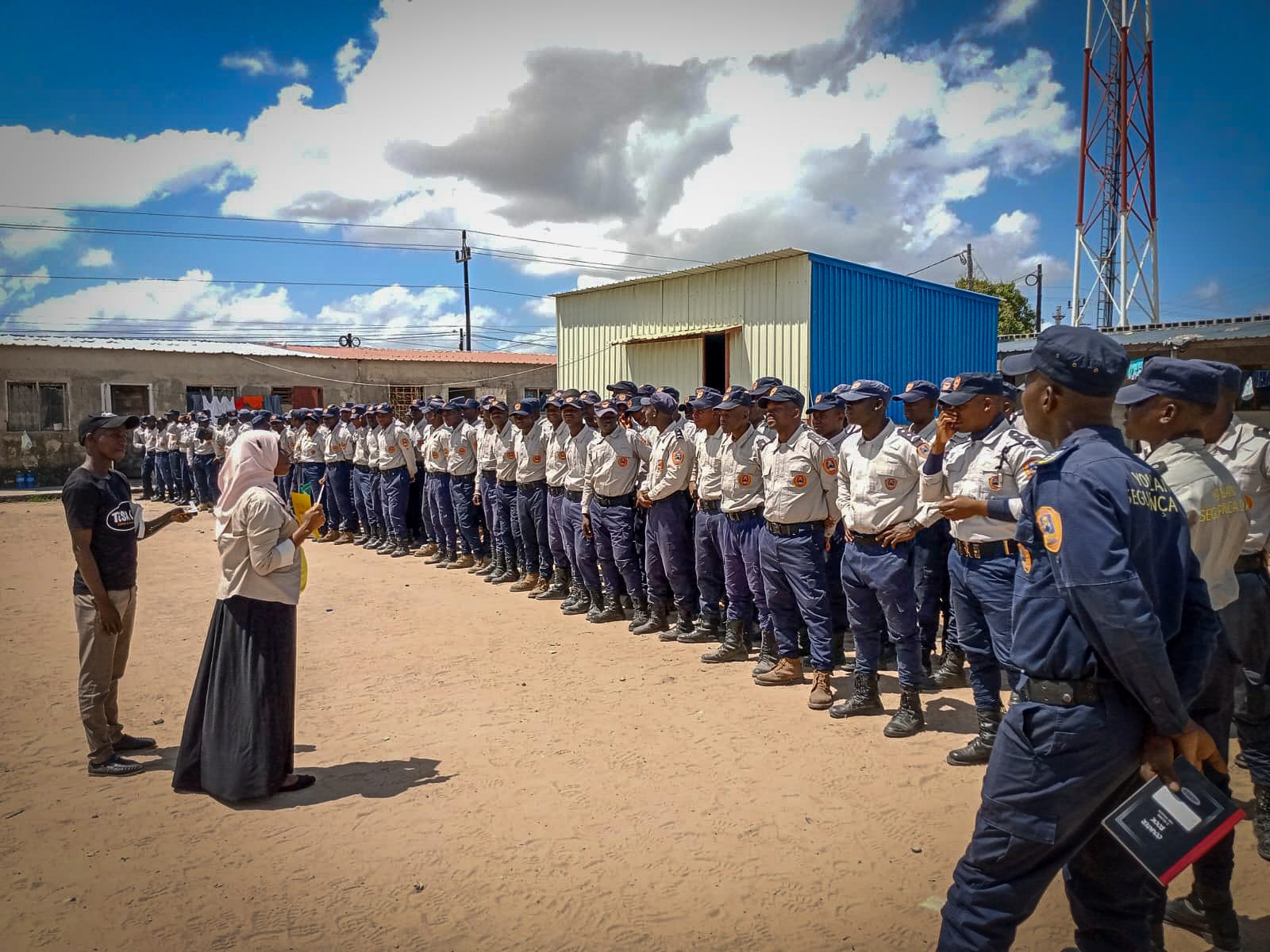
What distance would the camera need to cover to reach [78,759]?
4617mm

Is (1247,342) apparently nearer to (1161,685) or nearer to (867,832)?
(867,832)

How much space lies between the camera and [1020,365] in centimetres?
248

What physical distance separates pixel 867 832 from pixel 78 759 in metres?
4.37

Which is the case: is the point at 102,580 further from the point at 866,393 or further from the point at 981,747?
the point at 981,747

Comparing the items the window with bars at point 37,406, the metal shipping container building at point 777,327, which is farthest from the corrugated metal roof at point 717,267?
the window with bars at point 37,406

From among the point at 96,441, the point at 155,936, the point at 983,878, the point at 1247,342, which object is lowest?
the point at 155,936

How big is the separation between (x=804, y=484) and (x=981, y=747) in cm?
192

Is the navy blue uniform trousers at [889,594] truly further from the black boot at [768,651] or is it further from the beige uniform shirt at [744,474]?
the beige uniform shirt at [744,474]

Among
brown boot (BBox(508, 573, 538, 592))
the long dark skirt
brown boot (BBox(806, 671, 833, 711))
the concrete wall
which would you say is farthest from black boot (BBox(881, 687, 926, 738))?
the concrete wall

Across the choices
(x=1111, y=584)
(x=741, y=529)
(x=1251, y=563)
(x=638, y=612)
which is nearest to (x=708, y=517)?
(x=741, y=529)

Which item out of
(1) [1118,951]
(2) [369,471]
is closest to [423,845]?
(1) [1118,951]

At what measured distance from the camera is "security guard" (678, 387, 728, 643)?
6.48 meters

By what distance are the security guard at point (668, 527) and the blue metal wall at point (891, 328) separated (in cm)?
580

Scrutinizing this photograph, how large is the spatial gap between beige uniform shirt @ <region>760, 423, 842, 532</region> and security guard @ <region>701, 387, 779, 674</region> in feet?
1.26
